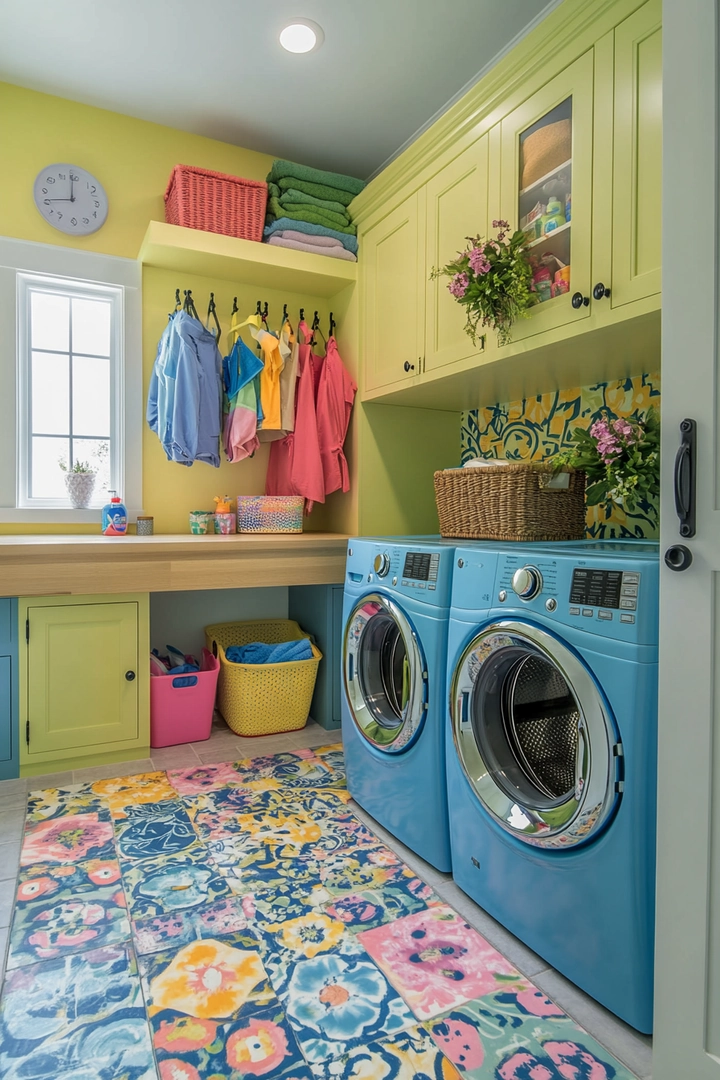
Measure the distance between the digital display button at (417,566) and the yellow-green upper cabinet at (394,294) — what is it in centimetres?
95

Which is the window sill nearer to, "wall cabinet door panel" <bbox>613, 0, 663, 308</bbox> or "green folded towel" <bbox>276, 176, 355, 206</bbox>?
"green folded towel" <bbox>276, 176, 355, 206</bbox>

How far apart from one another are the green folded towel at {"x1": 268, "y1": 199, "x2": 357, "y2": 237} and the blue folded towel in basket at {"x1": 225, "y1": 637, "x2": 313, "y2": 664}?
6.13 feet

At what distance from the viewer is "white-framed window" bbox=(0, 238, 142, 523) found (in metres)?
2.76

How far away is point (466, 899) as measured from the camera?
1671 mm

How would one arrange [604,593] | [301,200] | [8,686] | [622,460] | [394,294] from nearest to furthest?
[604,593]
[622,460]
[8,686]
[394,294]
[301,200]

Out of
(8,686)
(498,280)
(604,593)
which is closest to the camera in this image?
(604,593)

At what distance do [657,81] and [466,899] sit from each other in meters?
2.05

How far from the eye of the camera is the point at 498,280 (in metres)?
1.96

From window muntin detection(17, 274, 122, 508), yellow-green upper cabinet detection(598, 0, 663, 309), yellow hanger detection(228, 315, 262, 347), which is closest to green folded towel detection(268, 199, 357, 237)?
yellow hanger detection(228, 315, 262, 347)

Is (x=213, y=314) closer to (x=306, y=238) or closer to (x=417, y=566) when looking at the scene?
(x=306, y=238)

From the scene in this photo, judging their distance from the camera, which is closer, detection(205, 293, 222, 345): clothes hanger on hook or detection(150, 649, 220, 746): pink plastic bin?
detection(150, 649, 220, 746): pink plastic bin

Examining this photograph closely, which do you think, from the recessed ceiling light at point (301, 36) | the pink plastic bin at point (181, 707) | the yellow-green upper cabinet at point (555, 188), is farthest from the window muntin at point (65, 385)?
the yellow-green upper cabinet at point (555, 188)

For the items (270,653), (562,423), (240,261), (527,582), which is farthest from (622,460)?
(240,261)

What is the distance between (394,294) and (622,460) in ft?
4.37
